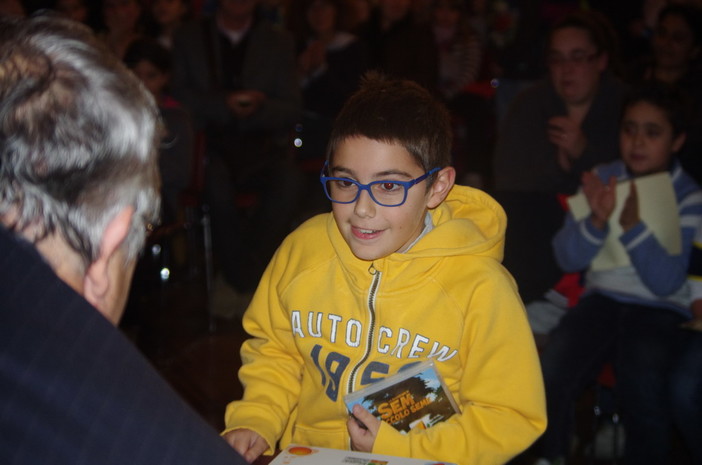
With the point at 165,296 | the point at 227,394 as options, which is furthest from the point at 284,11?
the point at 227,394

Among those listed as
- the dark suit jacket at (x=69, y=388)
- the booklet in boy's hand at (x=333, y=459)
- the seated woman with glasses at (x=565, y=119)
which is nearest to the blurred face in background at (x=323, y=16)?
the seated woman with glasses at (x=565, y=119)

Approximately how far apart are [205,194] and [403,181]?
3136 mm

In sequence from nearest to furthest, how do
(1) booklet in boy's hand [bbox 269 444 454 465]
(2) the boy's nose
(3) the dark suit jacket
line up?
(3) the dark suit jacket
(1) booklet in boy's hand [bbox 269 444 454 465]
(2) the boy's nose

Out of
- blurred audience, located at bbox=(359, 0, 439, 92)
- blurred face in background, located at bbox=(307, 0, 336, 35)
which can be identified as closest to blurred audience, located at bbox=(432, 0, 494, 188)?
blurred audience, located at bbox=(359, 0, 439, 92)

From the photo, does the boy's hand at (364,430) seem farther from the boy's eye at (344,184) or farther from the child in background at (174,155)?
the child in background at (174,155)

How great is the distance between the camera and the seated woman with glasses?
141 inches

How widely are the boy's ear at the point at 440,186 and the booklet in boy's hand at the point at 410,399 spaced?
41 centimetres

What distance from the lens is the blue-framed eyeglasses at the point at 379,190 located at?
182 centimetres

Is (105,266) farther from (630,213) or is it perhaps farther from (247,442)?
Answer: (630,213)

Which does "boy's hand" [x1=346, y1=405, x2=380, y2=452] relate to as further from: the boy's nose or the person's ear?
the person's ear

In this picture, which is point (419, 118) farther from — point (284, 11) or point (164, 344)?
point (284, 11)

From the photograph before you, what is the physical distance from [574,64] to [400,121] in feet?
6.86

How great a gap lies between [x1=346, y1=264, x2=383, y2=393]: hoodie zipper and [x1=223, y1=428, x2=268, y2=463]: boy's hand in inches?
9.0

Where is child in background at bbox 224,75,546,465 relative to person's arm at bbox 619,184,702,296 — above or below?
above
